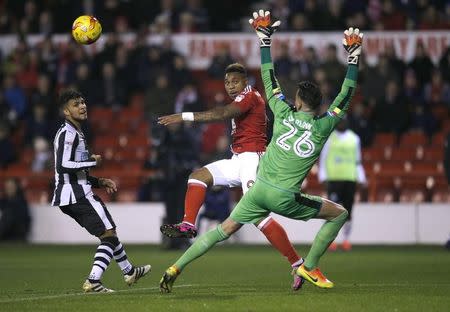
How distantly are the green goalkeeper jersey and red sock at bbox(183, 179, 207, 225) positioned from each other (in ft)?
3.88

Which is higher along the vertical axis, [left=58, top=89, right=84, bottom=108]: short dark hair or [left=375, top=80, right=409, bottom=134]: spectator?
[left=58, top=89, right=84, bottom=108]: short dark hair

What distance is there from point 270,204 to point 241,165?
1.39 metres

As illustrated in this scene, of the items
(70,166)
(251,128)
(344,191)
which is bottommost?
(344,191)

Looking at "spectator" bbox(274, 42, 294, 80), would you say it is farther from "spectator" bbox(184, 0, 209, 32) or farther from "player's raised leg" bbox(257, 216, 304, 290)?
"player's raised leg" bbox(257, 216, 304, 290)

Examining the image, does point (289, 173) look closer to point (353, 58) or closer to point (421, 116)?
point (353, 58)

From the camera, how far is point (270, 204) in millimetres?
11219

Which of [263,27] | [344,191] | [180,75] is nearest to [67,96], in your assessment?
[263,27]

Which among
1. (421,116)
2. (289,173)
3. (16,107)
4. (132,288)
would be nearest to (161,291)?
(132,288)

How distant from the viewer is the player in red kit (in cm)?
1207

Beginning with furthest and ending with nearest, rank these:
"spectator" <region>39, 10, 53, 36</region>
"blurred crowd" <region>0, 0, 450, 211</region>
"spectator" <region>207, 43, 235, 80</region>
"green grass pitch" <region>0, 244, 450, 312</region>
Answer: "spectator" <region>39, 10, 53, 36</region>
"spectator" <region>207, 43, 235, 80</region>
"blurred crowd" <region>0, 0, 450, 211</region>
"green grass pitch" <region>0, 244, 450, 312</region>

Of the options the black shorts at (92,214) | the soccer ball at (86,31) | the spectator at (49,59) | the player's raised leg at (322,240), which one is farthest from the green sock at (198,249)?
the spectator at (49,59)

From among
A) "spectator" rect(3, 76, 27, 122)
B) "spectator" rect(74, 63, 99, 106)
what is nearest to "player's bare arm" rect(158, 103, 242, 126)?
"spectator" rect(74, 63, 99, 106)

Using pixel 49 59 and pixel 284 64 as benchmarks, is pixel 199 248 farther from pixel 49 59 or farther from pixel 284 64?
pixel 49 59

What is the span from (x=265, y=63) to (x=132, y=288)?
112 inches
